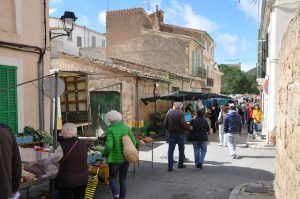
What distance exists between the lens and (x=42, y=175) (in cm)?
529

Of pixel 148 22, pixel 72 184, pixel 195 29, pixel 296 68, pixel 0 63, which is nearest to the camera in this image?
pixel 296 68

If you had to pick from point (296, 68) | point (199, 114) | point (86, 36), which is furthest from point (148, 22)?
point (296, 68)

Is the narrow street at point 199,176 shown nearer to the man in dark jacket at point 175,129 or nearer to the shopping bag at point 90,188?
the man in dark jacket at point 175,129

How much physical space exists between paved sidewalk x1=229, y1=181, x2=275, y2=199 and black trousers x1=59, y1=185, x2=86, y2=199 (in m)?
3.04

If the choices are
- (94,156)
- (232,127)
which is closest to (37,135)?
(94,156)

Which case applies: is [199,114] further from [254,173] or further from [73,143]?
[73,143]

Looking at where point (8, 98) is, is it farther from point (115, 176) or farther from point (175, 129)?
point (175, 129)

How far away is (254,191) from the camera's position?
6.94 metres

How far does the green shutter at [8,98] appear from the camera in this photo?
797 cm

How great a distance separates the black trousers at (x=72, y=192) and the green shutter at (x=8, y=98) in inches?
144

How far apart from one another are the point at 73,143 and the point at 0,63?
12.5 ft

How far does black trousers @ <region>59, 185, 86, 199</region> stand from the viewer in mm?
A: 4984

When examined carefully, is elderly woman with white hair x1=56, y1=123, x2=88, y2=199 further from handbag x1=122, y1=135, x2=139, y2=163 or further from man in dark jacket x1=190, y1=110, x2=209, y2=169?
man in dark jacket x1=190, y1=110, x2=209, y2=169

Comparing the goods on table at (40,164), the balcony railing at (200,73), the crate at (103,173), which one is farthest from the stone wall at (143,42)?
the goods on table at (40,164)
